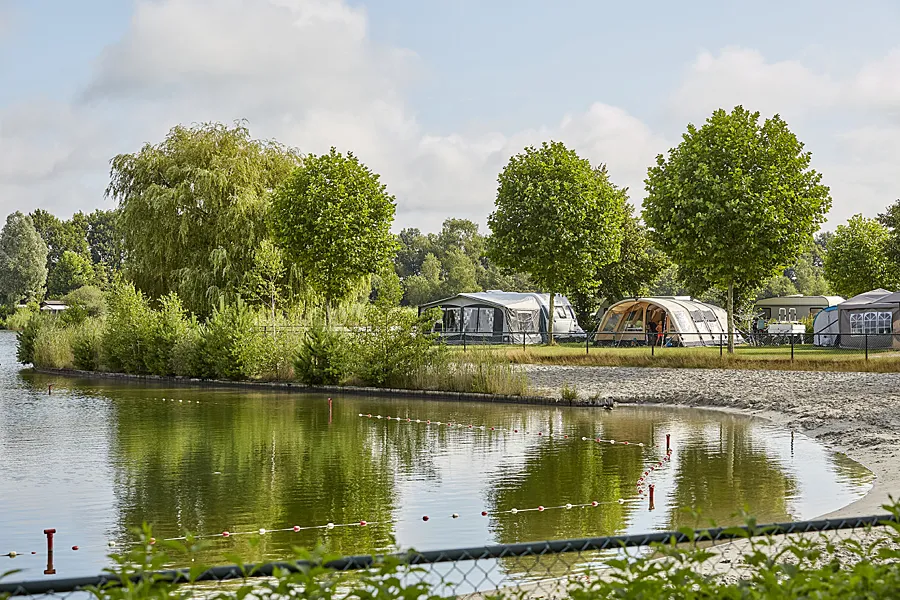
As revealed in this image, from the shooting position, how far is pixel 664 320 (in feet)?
126

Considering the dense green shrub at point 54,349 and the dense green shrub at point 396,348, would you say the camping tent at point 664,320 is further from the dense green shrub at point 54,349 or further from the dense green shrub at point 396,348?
the dense green shrub at point 54,349

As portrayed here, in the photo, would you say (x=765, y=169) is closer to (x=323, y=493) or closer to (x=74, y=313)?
(x=323, y=493)

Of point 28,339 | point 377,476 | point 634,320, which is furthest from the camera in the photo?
point 634,320

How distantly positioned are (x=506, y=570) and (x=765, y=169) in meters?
23.4

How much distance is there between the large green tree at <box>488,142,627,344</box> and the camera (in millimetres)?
36125

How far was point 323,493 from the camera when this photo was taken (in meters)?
11.2

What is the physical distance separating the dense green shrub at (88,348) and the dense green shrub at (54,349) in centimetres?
52

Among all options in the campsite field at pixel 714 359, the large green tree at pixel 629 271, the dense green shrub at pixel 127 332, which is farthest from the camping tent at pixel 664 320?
the dense green shrub at pixel 127 332

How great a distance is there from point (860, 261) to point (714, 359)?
22.9 metres

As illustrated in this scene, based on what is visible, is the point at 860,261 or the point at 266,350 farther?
the point at 860,261

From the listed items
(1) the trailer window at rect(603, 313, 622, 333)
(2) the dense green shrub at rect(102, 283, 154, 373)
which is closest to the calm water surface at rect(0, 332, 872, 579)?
(2) the dense green shrub at rect(102, 283, 154, 373)

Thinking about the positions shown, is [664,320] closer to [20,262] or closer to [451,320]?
[451,320]

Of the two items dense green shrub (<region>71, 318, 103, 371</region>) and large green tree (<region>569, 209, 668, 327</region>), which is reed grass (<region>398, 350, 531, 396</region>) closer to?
dense green shrub (<region>71, 318, 103, 371</region>)

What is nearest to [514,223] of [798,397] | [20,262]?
[798,397]
